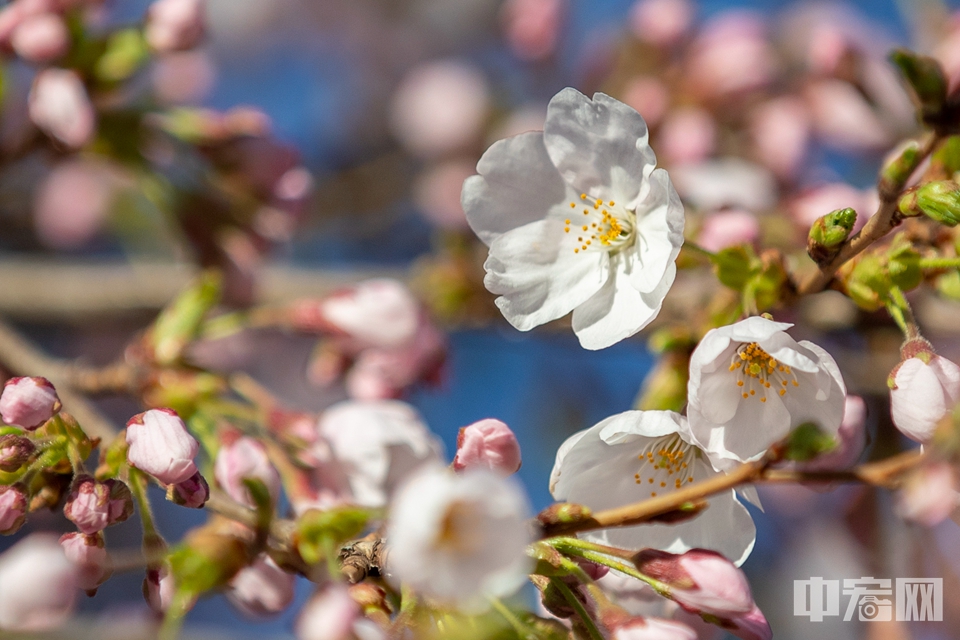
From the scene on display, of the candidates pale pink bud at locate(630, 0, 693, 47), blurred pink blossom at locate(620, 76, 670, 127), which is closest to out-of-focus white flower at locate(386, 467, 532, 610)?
blurred pink blossom at locate(620, 76, 670, 127)

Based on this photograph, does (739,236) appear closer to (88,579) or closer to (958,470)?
(958,470)

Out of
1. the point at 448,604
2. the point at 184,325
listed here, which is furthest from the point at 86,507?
the point at 184,325

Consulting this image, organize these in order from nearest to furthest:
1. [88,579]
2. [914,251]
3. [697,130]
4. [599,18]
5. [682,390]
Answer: [88,579]
[914,251]
[682,390]
[697,130]
[599,18]

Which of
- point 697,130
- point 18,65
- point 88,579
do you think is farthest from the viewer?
point 697,130

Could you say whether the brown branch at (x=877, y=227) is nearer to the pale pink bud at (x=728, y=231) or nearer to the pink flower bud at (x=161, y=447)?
the pale pink bud at (x=728, y=231)

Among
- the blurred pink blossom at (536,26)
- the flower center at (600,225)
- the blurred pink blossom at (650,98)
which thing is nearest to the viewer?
the flower center at (600,225)

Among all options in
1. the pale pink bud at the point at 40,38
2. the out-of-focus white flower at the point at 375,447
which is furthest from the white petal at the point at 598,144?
the pale pink bud at the point at 40,38

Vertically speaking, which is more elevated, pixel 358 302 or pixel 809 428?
pixel 809 428
